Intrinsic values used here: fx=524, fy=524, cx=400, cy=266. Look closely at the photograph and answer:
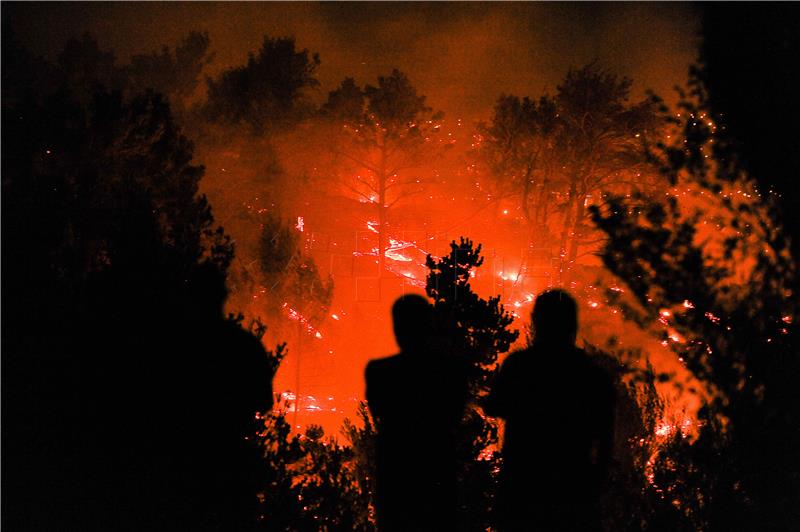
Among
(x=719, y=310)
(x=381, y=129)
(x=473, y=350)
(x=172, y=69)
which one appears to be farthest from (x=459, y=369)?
(x=172, y=69)

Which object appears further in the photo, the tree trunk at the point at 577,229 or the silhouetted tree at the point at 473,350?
the tree trunk at the point at 577,229

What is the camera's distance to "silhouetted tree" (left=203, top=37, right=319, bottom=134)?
18406 millimetres

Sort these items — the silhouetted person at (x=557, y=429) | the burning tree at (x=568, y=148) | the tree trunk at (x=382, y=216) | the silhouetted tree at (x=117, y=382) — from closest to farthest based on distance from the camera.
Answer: the silhouetted person at (x=557, y=429) < the silhouetted tree at (x=117, y=382) < the burning tree at (x=568, y=148) < the tree trunk at (x=382, y=216)

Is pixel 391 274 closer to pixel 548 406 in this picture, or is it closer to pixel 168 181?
pixel 168 181

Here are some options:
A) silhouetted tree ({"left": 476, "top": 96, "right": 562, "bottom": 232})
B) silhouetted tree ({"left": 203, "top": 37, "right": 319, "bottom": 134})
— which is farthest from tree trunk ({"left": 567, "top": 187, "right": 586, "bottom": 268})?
silhouetted tree ({"left": 203, "top": 37, "right": 319, "bottom": 134})

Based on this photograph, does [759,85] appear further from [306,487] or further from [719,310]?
[306,487]

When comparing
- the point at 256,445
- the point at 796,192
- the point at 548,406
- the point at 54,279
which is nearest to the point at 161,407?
the point at 256,445

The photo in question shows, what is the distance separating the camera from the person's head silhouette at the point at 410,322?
3.62 meters

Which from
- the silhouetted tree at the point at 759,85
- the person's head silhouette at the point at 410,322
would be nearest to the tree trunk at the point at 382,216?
the silhouetted tree at the point at 759,85

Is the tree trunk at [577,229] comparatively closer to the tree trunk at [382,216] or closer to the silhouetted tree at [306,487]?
the tree trunk at [382,216]

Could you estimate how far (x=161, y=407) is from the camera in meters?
3.58

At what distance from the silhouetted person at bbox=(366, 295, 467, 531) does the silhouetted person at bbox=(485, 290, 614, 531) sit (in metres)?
0.45

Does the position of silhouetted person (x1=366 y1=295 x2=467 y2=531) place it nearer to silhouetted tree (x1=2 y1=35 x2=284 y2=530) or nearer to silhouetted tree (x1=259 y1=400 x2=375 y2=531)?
silhouetted tree (x1=259 y1=400 x2=375 y2=531)

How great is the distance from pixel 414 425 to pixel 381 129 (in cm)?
1667
